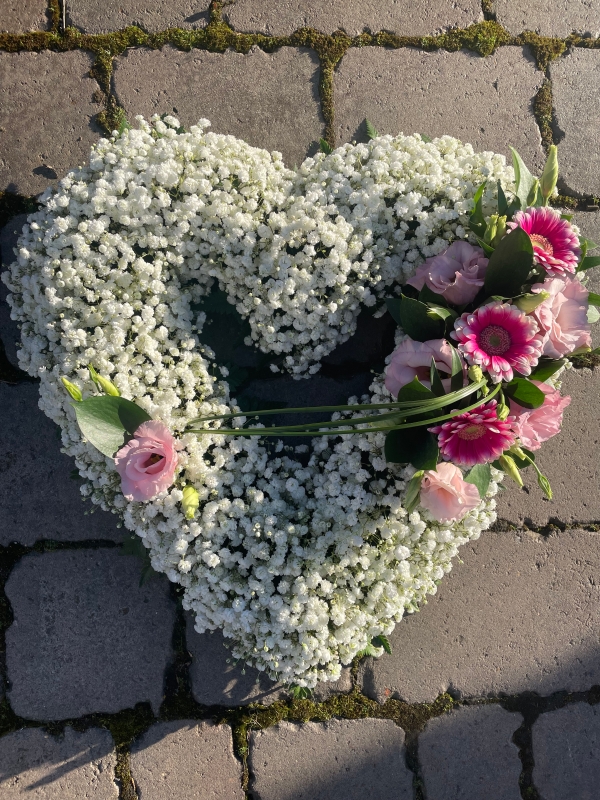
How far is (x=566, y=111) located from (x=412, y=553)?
79.3 inches

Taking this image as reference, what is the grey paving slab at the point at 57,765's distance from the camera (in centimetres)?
225

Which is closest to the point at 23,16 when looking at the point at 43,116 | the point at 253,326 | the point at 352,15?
the point at 43,116

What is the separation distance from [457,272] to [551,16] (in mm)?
1711

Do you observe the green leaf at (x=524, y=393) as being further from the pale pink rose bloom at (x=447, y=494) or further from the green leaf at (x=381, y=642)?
the green leaf at (x=381, y=642)

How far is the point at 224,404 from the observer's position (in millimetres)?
1857

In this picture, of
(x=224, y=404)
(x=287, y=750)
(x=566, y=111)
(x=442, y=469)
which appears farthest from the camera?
(x=566, y=111)

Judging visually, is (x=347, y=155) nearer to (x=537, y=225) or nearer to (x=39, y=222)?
(x=537, y=225)

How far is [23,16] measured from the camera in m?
2.38

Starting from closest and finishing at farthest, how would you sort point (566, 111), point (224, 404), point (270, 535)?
point (270, 535)
point (224, 404)
point (566, 111)

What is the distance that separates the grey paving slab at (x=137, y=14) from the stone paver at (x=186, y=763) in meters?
2.84

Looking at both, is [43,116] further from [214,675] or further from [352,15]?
[214,675]

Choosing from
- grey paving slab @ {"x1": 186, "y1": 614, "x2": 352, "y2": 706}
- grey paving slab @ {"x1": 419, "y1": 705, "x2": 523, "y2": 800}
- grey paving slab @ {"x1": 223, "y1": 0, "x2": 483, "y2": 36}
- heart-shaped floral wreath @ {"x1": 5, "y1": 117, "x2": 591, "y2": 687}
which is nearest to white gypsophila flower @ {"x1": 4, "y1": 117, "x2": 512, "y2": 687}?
heart-shaped floral wreath @ {"x1": 5, "y1": 117, "x2": 591, "y2": 687}

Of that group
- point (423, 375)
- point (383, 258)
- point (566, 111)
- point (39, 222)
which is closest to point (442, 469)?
point (423, 375)

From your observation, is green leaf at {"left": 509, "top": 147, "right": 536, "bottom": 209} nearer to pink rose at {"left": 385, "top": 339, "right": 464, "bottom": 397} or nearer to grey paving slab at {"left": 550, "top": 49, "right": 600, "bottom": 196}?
pink rose at {"left": 385, "top": 339, "right": 464, "bottom": 397}
